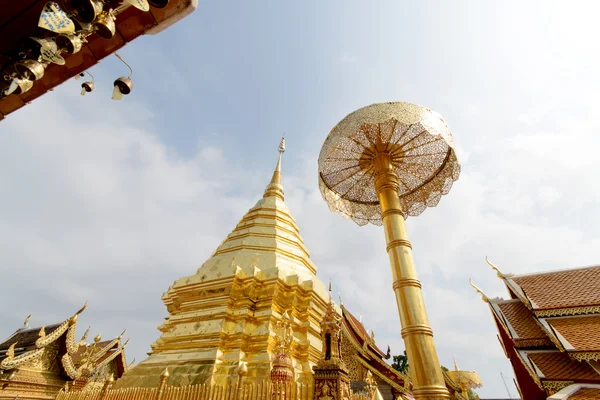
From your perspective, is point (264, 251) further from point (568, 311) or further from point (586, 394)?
point (568, 311)

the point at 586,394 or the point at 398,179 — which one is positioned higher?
the point at 398,179

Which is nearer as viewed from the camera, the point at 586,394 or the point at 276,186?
the point at 586,394

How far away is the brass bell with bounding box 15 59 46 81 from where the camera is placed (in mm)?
1944

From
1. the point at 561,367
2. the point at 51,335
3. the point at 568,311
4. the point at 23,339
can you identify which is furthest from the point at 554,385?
the point at 23,339

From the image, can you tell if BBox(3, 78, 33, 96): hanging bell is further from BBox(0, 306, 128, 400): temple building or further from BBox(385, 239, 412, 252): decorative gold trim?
BBox(0, 306, 128, 400): temple building

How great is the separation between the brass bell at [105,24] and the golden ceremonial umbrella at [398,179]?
3446 mm

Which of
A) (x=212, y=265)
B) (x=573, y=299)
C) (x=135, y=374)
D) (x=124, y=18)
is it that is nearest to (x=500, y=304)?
(x=573, y=299)

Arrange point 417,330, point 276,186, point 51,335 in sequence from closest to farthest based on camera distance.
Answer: point 417,330
point 51,335
point 276,186

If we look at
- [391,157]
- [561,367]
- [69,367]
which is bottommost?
[561,367]

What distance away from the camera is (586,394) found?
5102mm

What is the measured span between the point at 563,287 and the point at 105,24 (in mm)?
10919

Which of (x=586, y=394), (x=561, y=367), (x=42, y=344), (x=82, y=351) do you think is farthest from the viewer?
(x=82, y=351)

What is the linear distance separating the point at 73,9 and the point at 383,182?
155 inches

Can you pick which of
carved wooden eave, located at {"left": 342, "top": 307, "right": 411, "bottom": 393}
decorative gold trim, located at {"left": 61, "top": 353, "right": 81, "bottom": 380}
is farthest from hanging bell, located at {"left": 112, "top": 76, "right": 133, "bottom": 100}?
decorative gold trim, located at {"left": 61, "top": 353, "right": 81, "bottom": 380}
